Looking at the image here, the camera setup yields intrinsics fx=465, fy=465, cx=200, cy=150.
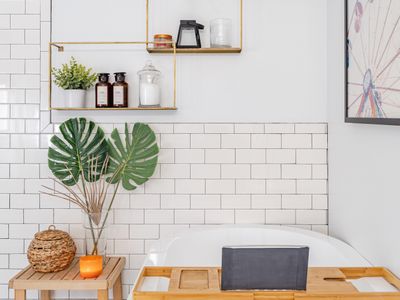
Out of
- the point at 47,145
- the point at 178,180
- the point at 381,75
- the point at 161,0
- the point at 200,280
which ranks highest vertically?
the point at 161,0

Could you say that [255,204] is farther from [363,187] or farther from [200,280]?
[200,280]

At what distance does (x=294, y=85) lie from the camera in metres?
2.60

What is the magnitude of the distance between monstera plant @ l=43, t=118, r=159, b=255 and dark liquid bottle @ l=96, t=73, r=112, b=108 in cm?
14

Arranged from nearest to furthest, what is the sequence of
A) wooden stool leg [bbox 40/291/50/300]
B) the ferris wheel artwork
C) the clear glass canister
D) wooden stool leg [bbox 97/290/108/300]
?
the ferris wheel artwork, wooden stool leg [bbox 97/290/108/300], the clear glass canister, wooden stool leg [bbox 40/291/50/300]

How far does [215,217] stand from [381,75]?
1263 millimetres

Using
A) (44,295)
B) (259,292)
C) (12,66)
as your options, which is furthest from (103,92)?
(259,292)

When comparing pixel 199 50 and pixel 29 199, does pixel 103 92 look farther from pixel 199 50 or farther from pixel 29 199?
pixel 29 199

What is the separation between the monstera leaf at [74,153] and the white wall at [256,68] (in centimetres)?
15

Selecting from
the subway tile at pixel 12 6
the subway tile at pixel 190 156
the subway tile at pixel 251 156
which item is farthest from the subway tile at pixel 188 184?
the subway tile at pixel 12 6

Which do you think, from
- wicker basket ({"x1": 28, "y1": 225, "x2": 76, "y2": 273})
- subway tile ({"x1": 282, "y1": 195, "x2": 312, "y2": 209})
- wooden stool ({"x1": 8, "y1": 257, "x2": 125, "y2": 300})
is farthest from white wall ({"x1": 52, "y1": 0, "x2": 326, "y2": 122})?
wooden stool ({"x1": 8, "y1": 257, "x2": 125, "y2": 300})

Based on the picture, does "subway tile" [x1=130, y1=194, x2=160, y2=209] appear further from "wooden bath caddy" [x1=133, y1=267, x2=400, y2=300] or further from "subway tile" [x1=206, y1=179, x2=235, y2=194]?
"wooden bath caddy" [x1=133, y1=267, x2=400, y2=300]

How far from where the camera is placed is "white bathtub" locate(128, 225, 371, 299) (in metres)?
2.11

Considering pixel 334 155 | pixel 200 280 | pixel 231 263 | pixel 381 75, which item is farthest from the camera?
pixel 334 155

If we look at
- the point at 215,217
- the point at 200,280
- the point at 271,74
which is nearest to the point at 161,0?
the point at 271,74
